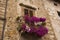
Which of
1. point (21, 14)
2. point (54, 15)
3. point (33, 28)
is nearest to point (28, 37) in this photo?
point (33, 28)

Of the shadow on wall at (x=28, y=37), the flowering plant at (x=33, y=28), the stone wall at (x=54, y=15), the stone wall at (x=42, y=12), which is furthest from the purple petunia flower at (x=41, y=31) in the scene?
the stone wall at (x=54, y=15)

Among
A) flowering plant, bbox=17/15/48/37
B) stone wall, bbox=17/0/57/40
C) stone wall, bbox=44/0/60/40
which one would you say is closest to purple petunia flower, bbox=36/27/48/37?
flowering plant, bbox=17/15/48/37

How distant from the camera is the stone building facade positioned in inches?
256

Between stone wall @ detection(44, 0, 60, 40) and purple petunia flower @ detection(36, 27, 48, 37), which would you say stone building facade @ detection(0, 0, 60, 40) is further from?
purple petunia flower @ detection(36, 27, 48, 37)

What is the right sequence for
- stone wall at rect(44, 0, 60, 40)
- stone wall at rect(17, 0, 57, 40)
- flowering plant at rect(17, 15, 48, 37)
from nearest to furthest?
flowering plant at rect(17, 15, 48, 37), stone wall at rect(17, 0, 57, 40), stone wall at rect(44, 0, 60, 40)

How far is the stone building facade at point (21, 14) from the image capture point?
6.49 metres

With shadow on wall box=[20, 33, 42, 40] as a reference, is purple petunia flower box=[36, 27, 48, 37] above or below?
above

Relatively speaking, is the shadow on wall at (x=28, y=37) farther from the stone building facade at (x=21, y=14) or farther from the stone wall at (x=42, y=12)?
the stone wall at (x=42, y=12)

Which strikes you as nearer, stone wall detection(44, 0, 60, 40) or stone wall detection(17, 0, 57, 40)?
stone wall detection(17, 0, 57, 40)

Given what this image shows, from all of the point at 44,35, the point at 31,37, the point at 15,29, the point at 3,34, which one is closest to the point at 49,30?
the point at 44,35

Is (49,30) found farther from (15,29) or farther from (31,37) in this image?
(15,29)

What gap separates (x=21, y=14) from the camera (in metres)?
7.33

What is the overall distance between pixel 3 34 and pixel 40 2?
2.98 m

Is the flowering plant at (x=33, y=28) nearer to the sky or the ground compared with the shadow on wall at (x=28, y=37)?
nearer to the sky
